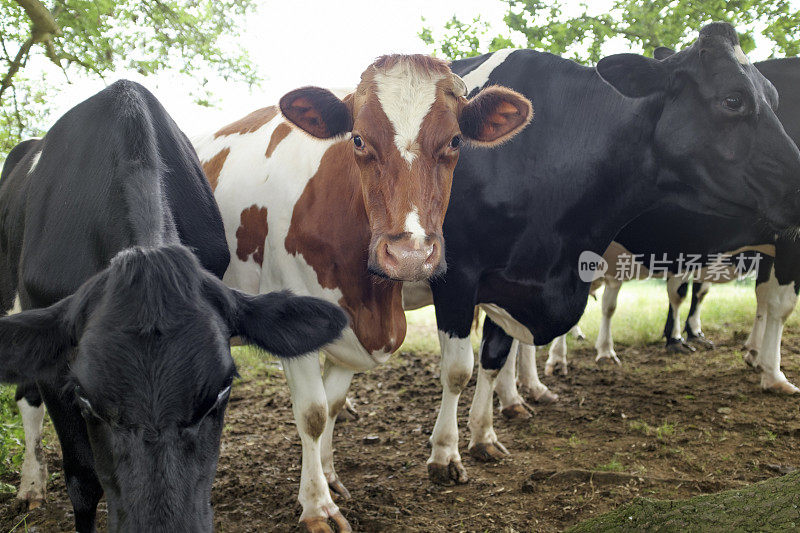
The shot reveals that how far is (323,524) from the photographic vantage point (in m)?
3.50

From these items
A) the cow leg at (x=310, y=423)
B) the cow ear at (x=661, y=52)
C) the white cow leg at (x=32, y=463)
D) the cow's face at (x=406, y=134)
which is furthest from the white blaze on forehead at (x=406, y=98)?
the white cow leg at (x=32, y=463)

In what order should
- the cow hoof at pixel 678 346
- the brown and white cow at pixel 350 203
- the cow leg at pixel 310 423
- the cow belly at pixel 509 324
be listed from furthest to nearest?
the cow hoof at pixel 678 346 → the cow belly at pixel 509 324 → the cow leg at pixel 310 423 → the brown and white cow at pixel 350 203

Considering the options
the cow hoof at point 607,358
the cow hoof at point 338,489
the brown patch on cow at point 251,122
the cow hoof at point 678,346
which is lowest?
the cow hoof at point 338,489

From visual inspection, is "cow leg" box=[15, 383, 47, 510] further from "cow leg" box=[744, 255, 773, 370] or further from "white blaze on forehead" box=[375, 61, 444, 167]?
"cow leg" box=[744, 255, 773, 370]

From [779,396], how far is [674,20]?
3559 mm

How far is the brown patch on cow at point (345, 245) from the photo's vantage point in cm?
371

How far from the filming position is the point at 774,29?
207 inches

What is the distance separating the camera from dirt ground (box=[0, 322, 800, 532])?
3.80m

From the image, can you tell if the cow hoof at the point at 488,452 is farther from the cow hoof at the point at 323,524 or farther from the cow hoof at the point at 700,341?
the cow hoof at the point at 700,341

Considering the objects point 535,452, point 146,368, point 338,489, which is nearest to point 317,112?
point 146,368

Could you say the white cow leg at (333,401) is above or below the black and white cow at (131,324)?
below

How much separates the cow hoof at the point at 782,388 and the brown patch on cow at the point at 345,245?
4.08 metres

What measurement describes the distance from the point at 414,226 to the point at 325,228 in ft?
2.90

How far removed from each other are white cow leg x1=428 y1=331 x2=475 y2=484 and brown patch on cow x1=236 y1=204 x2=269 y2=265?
1.38 meters
